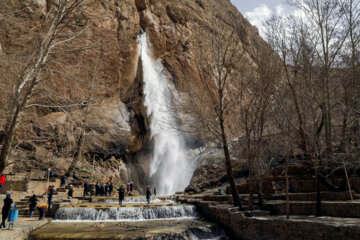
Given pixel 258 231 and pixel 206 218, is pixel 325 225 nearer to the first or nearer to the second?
pixel 258 231

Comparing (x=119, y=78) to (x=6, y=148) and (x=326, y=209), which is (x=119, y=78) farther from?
(x=6, y=148)

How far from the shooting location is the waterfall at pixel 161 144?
35.5 metres

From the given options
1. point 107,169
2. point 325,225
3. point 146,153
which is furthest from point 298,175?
point 146,153

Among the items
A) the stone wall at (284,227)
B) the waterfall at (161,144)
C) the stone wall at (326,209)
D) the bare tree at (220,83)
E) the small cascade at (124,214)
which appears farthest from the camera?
the waterfall at (161,144)

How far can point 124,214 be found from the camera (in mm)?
14898

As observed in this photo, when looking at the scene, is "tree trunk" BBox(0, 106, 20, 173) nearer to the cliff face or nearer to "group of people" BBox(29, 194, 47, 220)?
"group of people" BBox(29, 194, 47, 220)

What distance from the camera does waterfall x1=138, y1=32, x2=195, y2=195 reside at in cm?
3547

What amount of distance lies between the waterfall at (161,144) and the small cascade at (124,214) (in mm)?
18992

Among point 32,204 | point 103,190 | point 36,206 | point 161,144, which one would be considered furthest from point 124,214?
point 161,144

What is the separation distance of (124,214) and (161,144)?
932 inches

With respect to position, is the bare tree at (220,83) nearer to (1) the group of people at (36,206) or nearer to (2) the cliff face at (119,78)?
(2) the cliff face at (119,78)

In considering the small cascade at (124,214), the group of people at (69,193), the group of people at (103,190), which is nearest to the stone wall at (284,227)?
the small cascade at (124,214)

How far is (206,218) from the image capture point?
14.5 m

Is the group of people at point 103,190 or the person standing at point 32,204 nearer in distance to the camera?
the person standing at point 32,204
